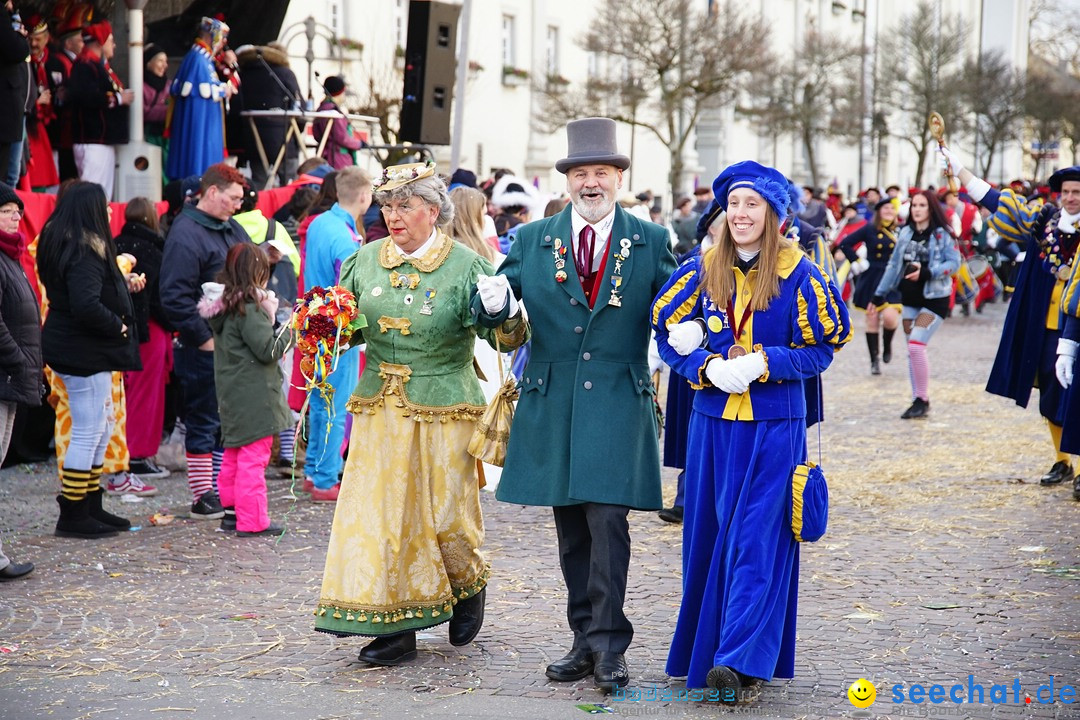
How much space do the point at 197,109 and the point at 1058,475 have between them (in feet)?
26.3

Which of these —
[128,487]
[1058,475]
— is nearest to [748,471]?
[1058,475]

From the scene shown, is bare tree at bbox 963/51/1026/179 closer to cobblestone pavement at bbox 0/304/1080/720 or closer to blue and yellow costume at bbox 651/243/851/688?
cobblestone pavement at bbox 0/304/1080/720

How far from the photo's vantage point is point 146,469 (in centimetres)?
966

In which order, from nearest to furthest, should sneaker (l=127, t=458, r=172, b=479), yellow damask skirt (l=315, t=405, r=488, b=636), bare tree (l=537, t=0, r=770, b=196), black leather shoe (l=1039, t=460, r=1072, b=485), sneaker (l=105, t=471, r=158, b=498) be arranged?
yellow damask skirt (l=315, t=405, r=488, b=636) → sneaker (l=105, t=471, r=158, b=498) → black leather shoe (l=1039, t=460, r=1072, b=485) → sneaker (l=127, t=458, r=172, b=479) → bare tree (l=537, t=0, r=770, b=196)

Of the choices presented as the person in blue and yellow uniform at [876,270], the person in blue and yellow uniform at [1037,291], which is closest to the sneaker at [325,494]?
the person in blue and yellow uniform at [1037,291]

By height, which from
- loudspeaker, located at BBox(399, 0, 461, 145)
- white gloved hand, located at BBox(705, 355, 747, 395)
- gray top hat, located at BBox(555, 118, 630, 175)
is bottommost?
white gloved hand, located at BBox(705, 355, 747, 395)

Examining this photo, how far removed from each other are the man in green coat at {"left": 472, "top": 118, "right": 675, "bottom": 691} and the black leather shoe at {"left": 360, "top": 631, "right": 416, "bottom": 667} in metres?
0.63

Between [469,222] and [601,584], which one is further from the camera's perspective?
[469,222]

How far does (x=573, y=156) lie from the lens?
5289 millimetres

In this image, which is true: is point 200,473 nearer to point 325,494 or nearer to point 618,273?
point 325,494

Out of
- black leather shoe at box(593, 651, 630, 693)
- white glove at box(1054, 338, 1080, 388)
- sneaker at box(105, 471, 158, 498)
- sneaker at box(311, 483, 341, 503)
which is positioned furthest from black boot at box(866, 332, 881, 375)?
black leather shoe at box(593, 651, 630, 693)

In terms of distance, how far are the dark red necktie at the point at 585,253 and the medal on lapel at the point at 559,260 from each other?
0.21 ft

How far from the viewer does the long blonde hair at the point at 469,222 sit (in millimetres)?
8422

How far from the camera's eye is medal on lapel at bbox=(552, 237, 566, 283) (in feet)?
17.4
